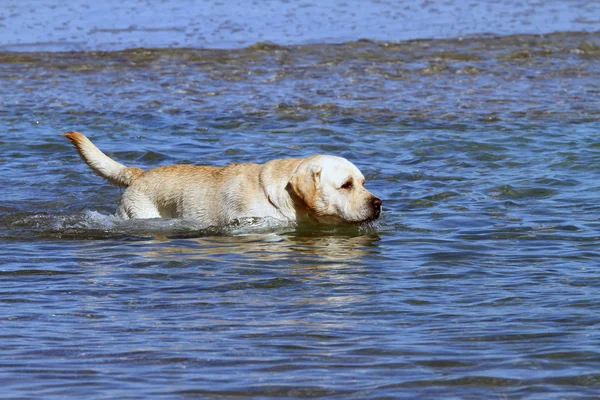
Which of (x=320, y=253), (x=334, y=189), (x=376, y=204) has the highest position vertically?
(x=334, y=189)

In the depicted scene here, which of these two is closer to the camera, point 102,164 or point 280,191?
point 280,191

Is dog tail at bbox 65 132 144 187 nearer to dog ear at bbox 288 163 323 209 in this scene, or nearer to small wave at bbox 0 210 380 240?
small wave at bbox 0 210 380 240

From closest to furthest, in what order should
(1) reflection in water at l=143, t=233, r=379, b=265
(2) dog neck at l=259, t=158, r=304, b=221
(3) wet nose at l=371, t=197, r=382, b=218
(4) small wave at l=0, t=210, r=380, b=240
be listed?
1. (1) reflection in water at l=143, t=233, r=379, b=265
2. (3) wet nose at l=371, t=197, r=382, b=218
3. (2) dog neck at l=259, t=158, r=304, b=221
4. (4) small wave at l=0, t=210, r=380, b=240

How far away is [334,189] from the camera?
8188 millimetres

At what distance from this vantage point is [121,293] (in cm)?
669

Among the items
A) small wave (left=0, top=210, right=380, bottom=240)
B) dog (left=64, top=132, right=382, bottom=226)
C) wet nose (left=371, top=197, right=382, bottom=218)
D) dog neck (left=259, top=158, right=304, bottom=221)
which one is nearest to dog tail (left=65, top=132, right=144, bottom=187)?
dog (left=64, top=132, right=382, bottom=226)

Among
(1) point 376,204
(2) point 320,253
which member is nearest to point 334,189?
(1) point 376,204

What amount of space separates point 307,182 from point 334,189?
210mm

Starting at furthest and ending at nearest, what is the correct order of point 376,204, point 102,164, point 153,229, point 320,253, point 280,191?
1. point 102,164
2. point 153,229
3. point 280,191
4. point 376,204
5. point 320,253

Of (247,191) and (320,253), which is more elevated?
(247,191)

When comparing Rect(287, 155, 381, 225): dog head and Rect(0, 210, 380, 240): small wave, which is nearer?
Rect(287, 155, 381, 225): dog head

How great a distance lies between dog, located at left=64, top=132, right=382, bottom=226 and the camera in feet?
26.9

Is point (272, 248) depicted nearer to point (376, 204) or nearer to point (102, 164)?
point (376, 204)

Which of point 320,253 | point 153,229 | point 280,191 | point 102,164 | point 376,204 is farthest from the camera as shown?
point 102,164
